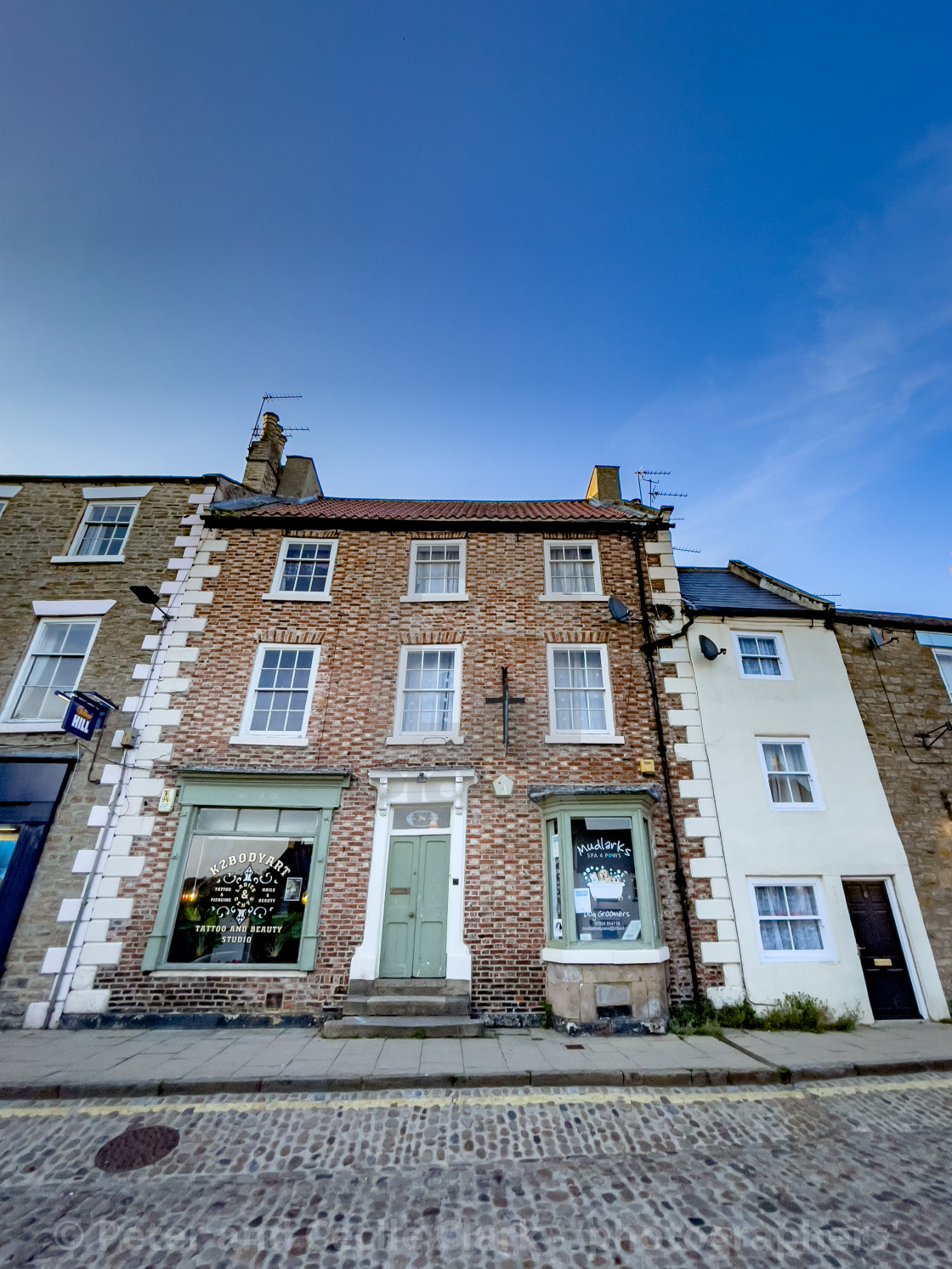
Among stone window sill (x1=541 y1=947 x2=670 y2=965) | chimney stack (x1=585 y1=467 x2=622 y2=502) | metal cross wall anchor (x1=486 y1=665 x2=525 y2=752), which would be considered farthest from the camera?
chimney stack (x1=585 y1=467 x2=622 y2=502)

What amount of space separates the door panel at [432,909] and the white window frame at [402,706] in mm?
1821

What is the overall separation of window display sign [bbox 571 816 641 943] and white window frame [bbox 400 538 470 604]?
5367 mm

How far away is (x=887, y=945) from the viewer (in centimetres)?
974

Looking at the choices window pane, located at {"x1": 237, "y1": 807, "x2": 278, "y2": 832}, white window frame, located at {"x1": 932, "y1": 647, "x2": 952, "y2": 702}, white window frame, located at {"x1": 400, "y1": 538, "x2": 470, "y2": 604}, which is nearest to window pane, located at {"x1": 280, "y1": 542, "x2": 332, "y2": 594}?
white window frame, located at {"x1": 400, "y1": 538, "x2": 470, "y2": 604}

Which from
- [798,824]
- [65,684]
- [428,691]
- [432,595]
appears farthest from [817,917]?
[65,684]

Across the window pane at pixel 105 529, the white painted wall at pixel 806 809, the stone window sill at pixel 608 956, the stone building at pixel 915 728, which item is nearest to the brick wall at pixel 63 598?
the window pane at pixel 105 529

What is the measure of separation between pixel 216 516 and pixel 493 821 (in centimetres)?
946

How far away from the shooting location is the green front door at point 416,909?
9.16 meters

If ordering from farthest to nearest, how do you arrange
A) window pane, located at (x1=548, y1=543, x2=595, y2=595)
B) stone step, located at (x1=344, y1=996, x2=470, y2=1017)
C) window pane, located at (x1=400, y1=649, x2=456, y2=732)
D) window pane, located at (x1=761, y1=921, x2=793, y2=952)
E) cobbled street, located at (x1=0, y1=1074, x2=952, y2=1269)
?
window pane, located at (x1=548, y1=543, x2=595, y2=595), window pane, located at (x1=400, y1=649, x2=456, y2=732), window pane, located at (x1=761, y1=921, x2=793, y2=952), stone step, located at (x1=344, y1=996, x2=470, y2=1017), cobbled street, located at (x1=0, y1=1074, x2=952, y2=1269)

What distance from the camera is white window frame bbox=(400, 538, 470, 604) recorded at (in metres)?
12.2

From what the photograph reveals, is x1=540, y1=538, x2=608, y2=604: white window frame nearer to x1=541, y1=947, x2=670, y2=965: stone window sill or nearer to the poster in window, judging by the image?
x1=541, y1=947, x2=670, y2=965: stone window sill

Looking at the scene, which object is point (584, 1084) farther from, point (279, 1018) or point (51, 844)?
point (51, 844)

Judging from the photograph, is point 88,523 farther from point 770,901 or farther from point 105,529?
point 770,901

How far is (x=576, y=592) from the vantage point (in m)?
12.5
